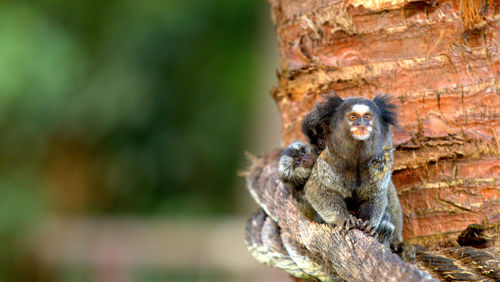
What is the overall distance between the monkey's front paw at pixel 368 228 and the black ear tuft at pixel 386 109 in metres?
0.39

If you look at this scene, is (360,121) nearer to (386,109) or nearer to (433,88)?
(386,109)

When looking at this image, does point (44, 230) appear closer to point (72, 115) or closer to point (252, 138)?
point (72, 115)

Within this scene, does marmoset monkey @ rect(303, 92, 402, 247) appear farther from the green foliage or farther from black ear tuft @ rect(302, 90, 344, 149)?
the green foliage

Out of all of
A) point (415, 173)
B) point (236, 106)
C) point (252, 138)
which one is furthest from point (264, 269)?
point (415, 173)

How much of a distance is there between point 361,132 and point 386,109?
0.20 meters

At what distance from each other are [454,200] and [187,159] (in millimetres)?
8868

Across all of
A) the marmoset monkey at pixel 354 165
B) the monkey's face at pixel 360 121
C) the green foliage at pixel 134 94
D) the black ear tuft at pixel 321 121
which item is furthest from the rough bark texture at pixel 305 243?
the green foliage at pixel 134 94

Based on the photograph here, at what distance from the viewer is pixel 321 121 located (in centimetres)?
243

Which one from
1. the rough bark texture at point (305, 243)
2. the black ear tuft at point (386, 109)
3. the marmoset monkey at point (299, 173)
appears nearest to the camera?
the rough bark texture at point (305, 243)

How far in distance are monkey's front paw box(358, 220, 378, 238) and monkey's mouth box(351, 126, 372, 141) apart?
294 mm

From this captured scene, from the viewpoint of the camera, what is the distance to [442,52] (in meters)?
2.52

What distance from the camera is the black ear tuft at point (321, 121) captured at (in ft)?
7.82

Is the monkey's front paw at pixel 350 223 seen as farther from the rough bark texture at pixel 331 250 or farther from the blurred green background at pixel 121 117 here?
the blurred green background at pixel 121 117

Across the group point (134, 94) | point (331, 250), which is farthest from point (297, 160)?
point (134, 94)
